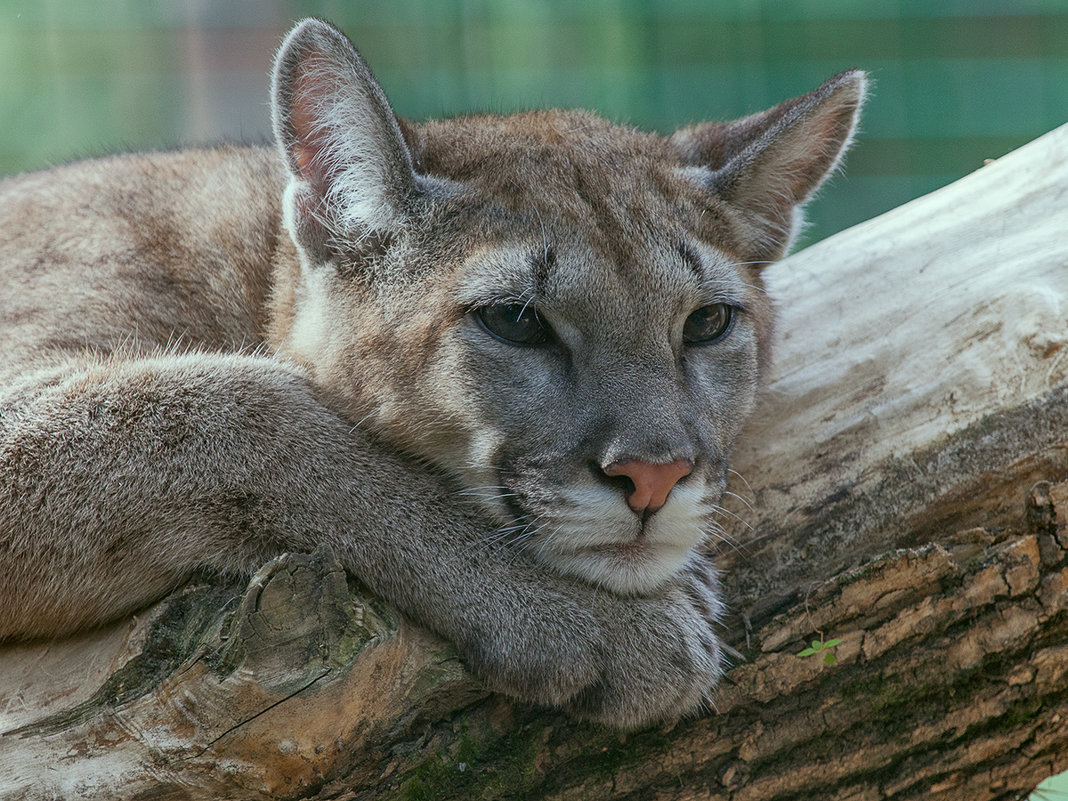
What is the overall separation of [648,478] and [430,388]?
944 mm

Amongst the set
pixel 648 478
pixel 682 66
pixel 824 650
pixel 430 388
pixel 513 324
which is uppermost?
pixel 682 66

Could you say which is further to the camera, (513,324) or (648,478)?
(513,324)

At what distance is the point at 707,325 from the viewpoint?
448cm

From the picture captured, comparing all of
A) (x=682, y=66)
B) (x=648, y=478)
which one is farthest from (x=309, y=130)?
(x=682, y=66)

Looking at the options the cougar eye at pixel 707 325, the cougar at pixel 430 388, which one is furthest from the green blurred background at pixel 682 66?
the cougar eye at pixel 707 325

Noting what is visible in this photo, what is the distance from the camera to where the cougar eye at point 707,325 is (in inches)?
175

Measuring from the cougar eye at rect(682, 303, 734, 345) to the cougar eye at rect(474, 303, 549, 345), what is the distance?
24.2 inches

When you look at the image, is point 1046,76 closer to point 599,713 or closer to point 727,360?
point 727,360

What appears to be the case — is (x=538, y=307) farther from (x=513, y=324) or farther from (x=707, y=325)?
(x=707, y=325)

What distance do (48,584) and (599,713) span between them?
195 cm

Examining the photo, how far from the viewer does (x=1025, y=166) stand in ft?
17.1

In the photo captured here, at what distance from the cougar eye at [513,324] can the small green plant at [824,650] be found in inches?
57.2

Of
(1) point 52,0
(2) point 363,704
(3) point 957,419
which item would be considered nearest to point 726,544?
(3) point 957,419

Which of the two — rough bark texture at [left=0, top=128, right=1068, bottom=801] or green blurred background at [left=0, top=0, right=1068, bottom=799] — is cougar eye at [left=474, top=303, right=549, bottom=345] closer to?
rough bark texture at [left=0, top=128, right=1068, bottom=801]
